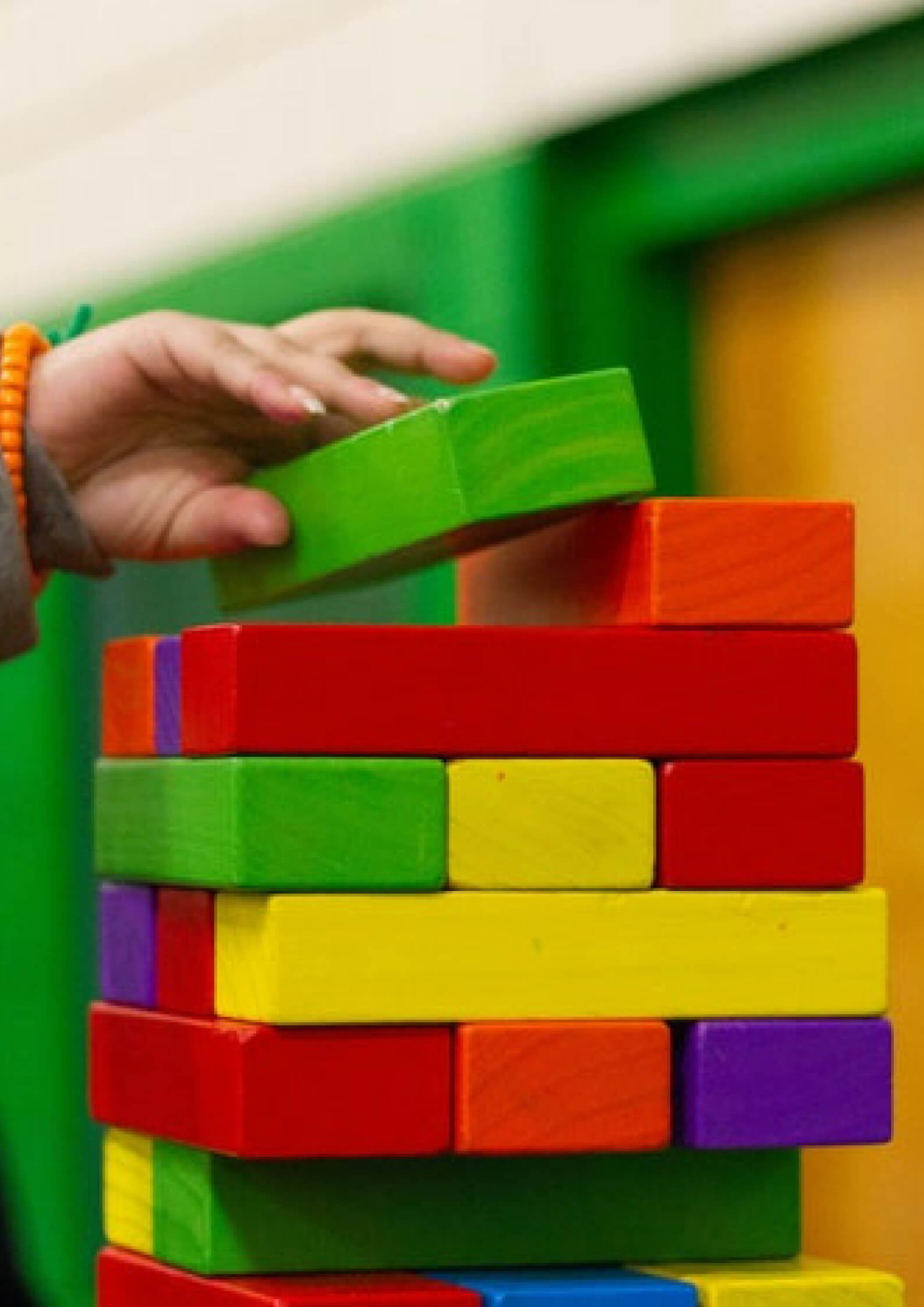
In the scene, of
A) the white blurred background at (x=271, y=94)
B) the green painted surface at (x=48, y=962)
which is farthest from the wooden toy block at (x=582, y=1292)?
the green painted surface at (x=48, y=962)

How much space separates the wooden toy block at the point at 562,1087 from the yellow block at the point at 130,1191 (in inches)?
5.8

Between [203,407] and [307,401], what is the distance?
0.41 ft

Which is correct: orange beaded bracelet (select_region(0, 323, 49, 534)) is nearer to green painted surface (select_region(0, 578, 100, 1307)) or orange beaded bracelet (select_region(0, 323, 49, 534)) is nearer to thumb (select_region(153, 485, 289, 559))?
thumb (select_region(153, 485, 289, 559))

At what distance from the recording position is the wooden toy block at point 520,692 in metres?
0.99

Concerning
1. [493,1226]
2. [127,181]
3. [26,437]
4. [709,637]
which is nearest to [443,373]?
[26,437]

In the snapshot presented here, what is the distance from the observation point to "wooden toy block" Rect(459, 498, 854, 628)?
1.01 meters

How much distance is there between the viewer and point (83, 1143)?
210cm

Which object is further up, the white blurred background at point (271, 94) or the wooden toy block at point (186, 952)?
the white blurred background at point (271, 94)

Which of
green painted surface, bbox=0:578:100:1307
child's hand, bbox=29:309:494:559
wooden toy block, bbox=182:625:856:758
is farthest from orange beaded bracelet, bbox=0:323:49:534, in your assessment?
green painted surface, bbox=0:578:100:1307

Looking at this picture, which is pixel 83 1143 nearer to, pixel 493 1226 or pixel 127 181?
pixel 127 181

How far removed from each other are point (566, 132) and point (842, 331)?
20cm

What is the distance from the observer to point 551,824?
1012 millimetres

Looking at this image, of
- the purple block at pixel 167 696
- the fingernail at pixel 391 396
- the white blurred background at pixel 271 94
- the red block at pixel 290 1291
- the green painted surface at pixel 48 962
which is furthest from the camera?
the green painted surface at pixel 48 962

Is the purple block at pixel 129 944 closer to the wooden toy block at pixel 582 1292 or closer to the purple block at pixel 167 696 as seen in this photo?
the purple block at pixel 167 696
